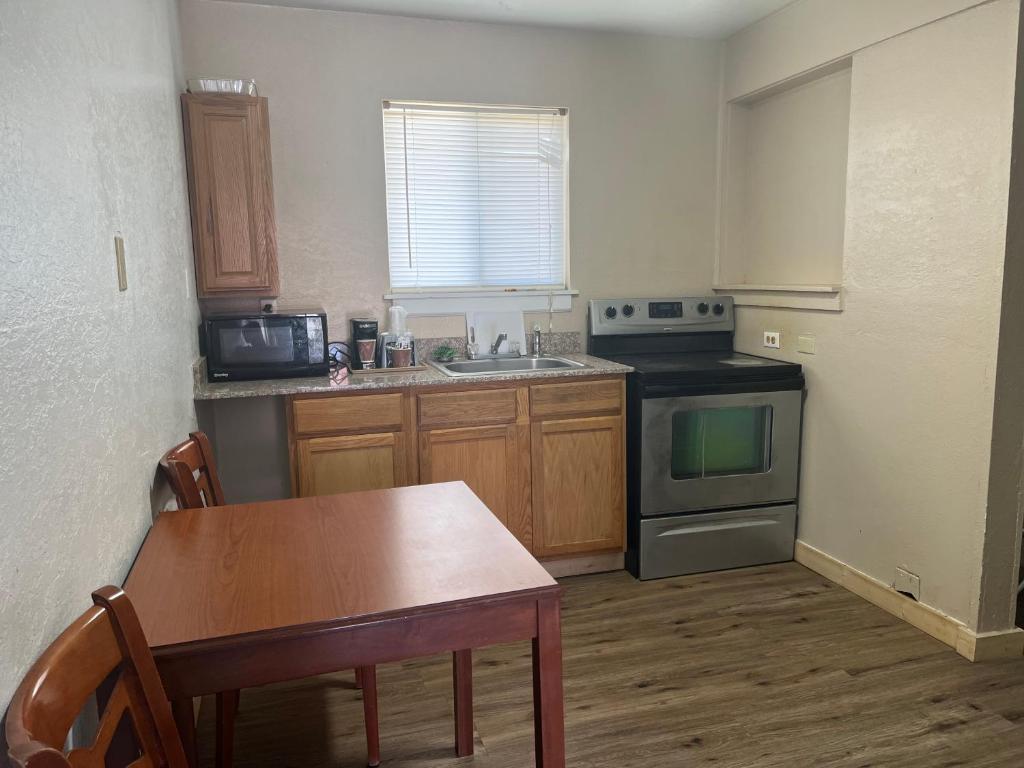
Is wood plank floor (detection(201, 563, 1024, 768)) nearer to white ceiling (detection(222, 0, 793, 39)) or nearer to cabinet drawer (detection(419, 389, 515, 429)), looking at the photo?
cabinet drawer (detection(419, 389, 515, 429))

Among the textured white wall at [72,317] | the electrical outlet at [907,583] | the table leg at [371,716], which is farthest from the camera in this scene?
the electrical outlet at [907,583]

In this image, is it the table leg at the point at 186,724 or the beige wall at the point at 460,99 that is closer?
the table leg at the point at 186,724

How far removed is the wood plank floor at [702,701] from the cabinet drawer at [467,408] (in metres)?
0.85

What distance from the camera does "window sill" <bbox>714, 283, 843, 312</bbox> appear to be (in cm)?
300

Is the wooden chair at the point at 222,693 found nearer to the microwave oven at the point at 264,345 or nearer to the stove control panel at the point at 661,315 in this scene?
the microwave oven at the point at 264,345

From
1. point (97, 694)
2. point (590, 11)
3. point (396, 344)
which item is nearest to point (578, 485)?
point (396, 344)

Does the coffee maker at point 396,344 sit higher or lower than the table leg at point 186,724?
higher

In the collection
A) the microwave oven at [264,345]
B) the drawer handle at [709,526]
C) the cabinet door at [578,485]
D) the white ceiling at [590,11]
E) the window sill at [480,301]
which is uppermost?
the white ceiling at [590,11]

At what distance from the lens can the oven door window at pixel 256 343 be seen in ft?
9.52

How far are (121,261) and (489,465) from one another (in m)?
1.74

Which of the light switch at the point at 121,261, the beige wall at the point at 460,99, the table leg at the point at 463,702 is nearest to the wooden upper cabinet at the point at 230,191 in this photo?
the beige wall at the point at 460,99

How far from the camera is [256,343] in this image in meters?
2.93

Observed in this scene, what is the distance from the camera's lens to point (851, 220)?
2.88 metres

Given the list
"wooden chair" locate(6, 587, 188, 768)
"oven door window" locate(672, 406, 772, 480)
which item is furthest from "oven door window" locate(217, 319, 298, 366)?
"wooden chair" locate(6, 587, 188, 768)
